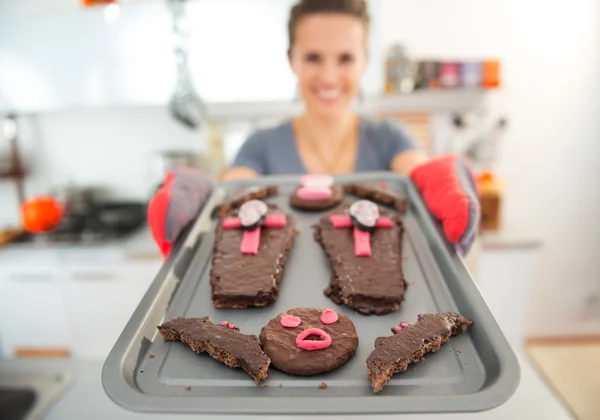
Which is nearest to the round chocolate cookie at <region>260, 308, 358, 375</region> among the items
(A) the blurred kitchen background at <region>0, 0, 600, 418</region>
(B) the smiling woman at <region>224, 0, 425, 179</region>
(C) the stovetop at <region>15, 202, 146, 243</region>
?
(B) the smiling woman at <region>224, 0, 425, 179</region>

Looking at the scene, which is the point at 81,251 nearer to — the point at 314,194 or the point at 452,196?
the point at 314,194

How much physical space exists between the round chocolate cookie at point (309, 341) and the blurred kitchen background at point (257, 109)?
1.23 metres

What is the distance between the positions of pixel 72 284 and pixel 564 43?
2.02 metres

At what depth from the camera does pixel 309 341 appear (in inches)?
19.5

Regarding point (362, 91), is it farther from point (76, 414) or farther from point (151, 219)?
point (76, 414)

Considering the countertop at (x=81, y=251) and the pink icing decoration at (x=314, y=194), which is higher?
the pink icing decoration at (x=314, y=194)

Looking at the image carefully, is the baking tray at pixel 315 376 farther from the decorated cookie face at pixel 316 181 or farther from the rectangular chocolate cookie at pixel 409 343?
the decorated cookie face at pixel 316 181

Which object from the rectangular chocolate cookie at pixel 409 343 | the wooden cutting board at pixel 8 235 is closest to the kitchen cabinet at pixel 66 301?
the wooden cutting board at pixel 8 235

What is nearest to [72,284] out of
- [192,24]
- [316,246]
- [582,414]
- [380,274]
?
[192,24]

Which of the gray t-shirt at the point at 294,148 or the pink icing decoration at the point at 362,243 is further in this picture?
the gray t-shirt at the point at 294,148

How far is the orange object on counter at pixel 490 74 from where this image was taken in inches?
68.4

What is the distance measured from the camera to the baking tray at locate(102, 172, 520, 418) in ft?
1.37

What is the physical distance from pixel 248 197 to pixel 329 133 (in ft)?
1.30

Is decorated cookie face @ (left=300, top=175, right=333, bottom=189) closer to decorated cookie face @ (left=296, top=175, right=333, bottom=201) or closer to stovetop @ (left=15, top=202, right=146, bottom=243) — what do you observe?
decorated cookie face @ (left=296, top=175, right=333, bottom=201)
